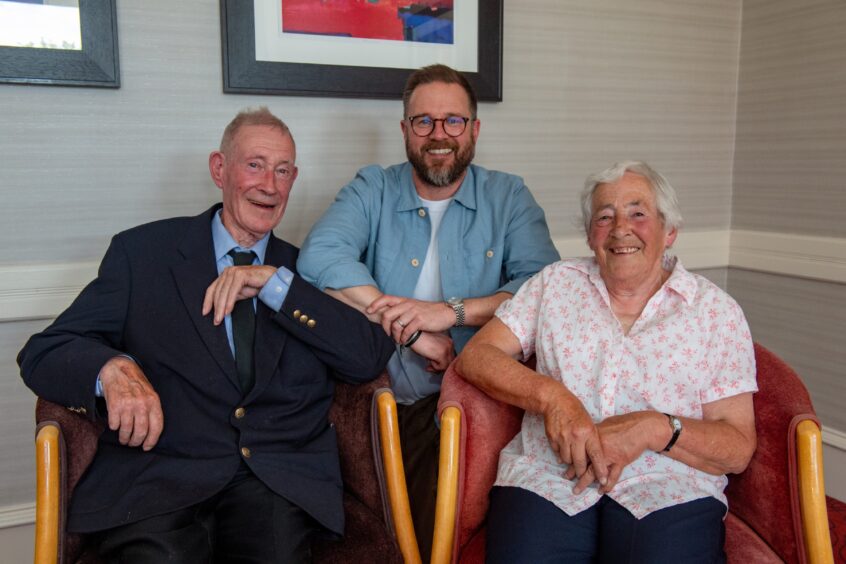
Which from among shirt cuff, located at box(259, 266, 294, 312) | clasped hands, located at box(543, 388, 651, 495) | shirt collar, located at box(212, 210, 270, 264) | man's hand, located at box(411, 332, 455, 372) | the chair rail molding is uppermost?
shirt collar, located at box(212, 210, 270, 264)

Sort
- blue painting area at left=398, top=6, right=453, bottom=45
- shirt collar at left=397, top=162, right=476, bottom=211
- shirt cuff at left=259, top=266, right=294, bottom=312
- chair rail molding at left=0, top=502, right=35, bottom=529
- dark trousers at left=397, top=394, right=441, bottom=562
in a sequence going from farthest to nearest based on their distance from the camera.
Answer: blue painting area at left=398, top=6, right=453, bottom=45, chair rail molding at left=0, top=502, right=35, bottom=529, shirt collar at left=397, top=162, right=476, bottom=211, dark trousers at left=397, top=394, right=441, bottom=562, shirt cuff at left=259, top=266, right=294, bottom=312

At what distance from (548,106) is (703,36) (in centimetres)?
85

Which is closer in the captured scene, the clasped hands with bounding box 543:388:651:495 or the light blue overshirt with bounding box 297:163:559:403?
the clasped hands with bounding box 543:388:651:495

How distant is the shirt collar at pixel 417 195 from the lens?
2271 mm

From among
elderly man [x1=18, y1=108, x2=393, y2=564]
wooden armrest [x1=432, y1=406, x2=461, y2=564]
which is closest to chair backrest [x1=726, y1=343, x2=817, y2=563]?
wooden armrest [x1=432, y1=406, x2=461, y2=564]

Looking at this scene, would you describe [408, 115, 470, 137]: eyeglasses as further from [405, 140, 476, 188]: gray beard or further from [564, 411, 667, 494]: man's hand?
[564, 411, 667, 494]: man's hand

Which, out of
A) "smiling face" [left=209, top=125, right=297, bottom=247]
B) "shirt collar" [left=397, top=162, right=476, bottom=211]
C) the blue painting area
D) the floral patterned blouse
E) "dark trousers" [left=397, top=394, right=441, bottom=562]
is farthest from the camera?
the blue painting area

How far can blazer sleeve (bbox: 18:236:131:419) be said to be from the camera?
1604 millimetres

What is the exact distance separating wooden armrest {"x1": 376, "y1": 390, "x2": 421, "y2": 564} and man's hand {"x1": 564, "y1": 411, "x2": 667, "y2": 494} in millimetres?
422

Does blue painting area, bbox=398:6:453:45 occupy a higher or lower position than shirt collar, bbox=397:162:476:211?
higher

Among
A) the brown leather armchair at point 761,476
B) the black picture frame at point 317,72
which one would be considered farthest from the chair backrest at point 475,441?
the black picture frame at point 317,72

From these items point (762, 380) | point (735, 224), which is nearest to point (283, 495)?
point (762, 380)

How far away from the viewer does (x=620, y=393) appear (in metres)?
1.74

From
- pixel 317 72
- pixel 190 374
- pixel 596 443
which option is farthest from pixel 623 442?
pixel 317 72
